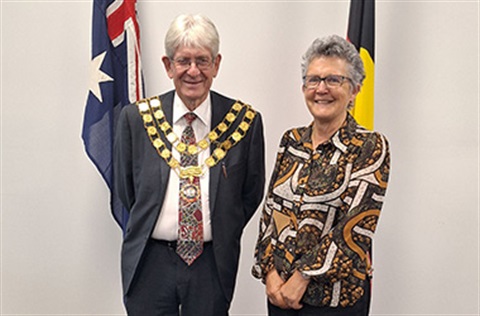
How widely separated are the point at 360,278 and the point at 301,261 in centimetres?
17

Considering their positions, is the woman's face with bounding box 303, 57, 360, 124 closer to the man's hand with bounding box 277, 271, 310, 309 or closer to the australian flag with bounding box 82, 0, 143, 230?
the man's hand with bounding box 277, 271, 310, 309

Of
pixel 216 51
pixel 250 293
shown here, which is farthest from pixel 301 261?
pixel 250 293

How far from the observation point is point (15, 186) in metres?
2.58

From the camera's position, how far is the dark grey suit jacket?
5.31ft

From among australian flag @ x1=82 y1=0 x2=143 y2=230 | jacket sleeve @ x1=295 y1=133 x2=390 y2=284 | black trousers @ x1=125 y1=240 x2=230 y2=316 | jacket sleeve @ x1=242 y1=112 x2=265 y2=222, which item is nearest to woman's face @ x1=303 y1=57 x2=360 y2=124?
jacket sleeve @ x1=295 y1=133 x2=390 y2=284

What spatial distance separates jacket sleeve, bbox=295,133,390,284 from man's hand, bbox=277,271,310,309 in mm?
38

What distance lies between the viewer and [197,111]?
1662mm

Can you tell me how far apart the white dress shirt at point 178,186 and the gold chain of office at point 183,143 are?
0.05 feet

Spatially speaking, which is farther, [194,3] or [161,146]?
[194,3]

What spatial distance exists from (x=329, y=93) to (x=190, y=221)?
58 cm

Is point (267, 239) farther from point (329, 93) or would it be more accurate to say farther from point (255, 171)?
point (329, 93)

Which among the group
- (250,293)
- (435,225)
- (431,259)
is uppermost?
(435,225)

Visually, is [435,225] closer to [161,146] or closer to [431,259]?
[431,259]

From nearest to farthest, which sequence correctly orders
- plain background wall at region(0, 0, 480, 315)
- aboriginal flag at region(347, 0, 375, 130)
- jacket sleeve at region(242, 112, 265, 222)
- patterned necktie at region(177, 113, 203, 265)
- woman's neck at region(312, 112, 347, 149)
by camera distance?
woman's neck at region(312, 112, 347, 149), patterned necktie at region(177, 113, 203, 265), jacket sleeve at region(242, 112, 265, 222), aboriginal flag at region(347, 0, 375, 130), plain background wall at region(0, 0, 480, 315)
